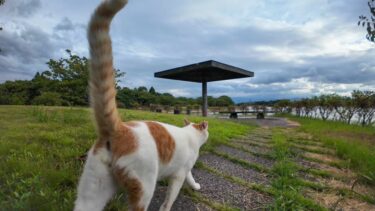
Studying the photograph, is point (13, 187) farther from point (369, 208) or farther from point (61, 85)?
point (61, 85)

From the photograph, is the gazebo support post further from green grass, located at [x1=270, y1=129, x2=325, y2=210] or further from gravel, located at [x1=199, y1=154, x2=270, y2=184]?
green grass, located at [x1=270, y1=129, x2=325, y2=210]

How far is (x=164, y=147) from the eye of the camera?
203 centimetres

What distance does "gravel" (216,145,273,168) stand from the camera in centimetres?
454

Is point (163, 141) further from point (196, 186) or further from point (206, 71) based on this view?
point (206, 71)

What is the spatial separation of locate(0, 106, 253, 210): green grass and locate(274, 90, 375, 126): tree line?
11.6 m

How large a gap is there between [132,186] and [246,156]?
11.5ft

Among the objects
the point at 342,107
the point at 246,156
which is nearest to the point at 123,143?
the point at 246,156

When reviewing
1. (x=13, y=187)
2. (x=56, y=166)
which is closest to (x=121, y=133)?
(x=13, y=187)

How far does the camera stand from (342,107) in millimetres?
16188

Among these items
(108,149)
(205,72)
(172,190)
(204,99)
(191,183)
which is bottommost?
(191,183)

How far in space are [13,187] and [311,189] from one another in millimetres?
3124

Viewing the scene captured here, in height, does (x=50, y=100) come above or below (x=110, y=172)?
above

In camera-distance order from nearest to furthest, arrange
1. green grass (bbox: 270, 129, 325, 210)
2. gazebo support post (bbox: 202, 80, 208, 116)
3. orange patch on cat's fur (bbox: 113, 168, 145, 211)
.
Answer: orange patch on cat's fur (bbox: 113, 168, 145, 211), green grass (bbox: 270, 129, 325, 210), gazebo support post (bbox: 202, 80, 208, 116)

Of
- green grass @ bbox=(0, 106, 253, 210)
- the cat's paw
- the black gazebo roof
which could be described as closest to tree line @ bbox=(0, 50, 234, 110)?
the black gazebo roof
